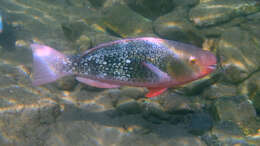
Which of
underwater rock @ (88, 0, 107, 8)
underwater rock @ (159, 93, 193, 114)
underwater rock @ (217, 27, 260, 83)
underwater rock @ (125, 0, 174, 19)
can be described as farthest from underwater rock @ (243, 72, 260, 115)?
underwater rock @ (88, 0, 107, 8)

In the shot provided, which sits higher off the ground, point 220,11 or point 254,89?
point 220,11

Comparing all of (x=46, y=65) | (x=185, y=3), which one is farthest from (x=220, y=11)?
(x=46, y=65)

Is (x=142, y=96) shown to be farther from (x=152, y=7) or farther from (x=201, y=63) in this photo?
(x=152, y=7)

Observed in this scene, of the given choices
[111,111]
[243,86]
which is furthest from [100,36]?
[243,86]

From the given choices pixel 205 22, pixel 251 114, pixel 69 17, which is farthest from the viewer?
pixel 69 17

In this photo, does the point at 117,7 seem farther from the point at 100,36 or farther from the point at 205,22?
the point at 205,22

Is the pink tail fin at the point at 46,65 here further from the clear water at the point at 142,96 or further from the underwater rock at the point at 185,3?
the underwater rock at the point at 185,3

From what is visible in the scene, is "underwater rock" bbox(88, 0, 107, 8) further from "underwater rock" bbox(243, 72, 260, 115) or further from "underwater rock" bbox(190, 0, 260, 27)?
"underwater rock" bbox(243, 72, 260, 115)
